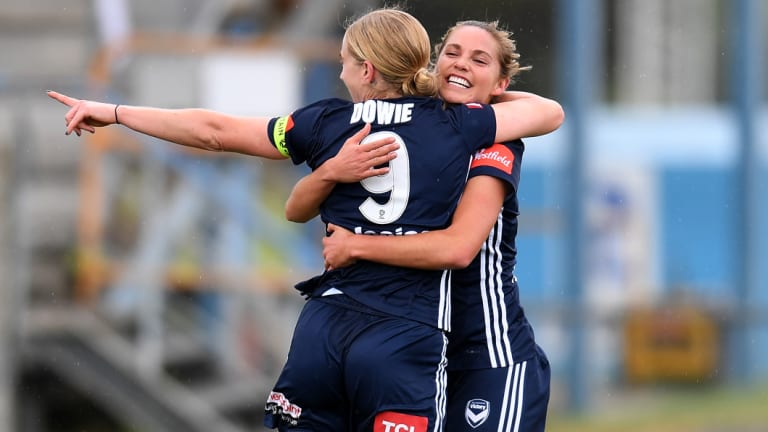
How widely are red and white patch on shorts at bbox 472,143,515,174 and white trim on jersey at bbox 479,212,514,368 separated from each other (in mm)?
210

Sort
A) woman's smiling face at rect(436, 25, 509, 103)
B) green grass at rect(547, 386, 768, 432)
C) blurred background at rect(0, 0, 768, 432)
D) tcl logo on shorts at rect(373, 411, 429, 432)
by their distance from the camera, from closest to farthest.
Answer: tcl logo on shorts at rect(373, 411, 429, 432) < woman's smiling face at rect(436, 25, 509, 103) < blurred background at rect(0, 0, 768, 432) < green grass at rect(547, 386, 768, 432)

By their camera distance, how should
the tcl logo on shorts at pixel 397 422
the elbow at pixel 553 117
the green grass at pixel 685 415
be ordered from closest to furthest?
the tcl logo on shorts at pixel 397 422, the elbow at pixel 553 117, the green grass at pixel 685 415

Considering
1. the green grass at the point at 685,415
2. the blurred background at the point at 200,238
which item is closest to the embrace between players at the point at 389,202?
the blurred background at the point at 200,238

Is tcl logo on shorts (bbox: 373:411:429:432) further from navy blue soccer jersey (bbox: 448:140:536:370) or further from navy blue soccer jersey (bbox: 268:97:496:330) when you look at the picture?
navy blue soccer jersey (bbox: 448:140:536:370)

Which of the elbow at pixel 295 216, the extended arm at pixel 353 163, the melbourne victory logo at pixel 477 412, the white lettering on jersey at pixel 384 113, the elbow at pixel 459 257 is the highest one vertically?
the white lettering on jersey at pixel 384 113

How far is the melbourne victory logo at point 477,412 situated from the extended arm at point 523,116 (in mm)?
714

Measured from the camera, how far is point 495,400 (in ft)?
12.3

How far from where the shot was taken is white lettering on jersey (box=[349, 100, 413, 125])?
355cm

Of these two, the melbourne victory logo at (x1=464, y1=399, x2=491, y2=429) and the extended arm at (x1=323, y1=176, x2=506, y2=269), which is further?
the melbourne victory logo at (x1=464, y1=399, x2=491, y2=429)

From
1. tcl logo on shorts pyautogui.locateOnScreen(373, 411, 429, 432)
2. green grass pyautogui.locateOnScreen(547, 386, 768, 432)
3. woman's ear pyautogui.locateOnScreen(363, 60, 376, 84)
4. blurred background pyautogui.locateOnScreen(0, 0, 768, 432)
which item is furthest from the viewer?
green grass pyautogui.locateOnScreen(547, 386, 768, 432)

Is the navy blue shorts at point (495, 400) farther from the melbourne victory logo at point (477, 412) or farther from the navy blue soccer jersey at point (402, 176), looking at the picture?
the navy blue soccer jersey at point (402, 176)

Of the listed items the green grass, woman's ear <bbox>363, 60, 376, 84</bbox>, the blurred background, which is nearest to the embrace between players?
woman's ear <bbox>363, 60, 376, 84</bbox>

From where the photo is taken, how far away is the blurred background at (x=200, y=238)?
8.20m

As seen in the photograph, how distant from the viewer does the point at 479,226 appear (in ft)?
11.6
